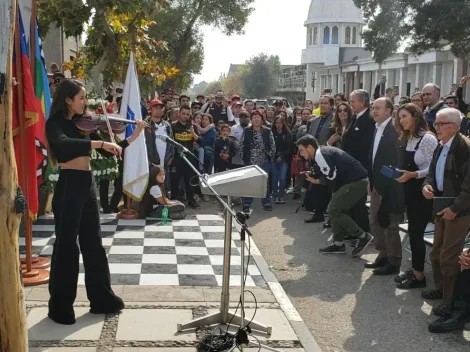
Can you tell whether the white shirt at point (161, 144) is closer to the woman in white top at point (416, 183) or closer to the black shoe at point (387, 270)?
the black shoe at point (387, 270)

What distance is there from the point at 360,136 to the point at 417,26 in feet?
73.6

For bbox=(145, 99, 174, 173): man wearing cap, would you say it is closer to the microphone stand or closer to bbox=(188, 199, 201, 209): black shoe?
bbox=(188, 199, 201, 209): black shoe

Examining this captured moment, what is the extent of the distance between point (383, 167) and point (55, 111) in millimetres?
3578

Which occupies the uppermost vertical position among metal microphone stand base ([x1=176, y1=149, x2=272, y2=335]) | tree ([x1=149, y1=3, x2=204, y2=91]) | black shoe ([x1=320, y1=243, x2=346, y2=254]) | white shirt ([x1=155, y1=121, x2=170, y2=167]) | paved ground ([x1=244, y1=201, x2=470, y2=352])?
tree ([x1=149, y1=3, x2=204, y2=91])

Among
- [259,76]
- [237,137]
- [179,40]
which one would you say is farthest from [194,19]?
[259,76]

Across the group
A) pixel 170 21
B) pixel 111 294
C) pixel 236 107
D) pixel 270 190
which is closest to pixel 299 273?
pixel 111 294

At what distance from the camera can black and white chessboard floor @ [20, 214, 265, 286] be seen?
20.5 feet

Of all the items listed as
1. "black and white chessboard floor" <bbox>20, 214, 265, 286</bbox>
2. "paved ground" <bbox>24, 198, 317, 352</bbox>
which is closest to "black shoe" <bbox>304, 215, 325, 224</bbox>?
"black and white chessboard floor" <bbox>20, 214, 265, 286</bbox>

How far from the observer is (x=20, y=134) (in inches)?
216

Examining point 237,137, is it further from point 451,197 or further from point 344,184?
point 451,197

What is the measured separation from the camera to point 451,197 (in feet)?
17.2

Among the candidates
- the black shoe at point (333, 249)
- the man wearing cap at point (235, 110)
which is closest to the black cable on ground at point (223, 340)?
the black shoe at point (333, 249)

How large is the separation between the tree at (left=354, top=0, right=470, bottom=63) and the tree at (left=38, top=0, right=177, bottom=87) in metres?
17.9

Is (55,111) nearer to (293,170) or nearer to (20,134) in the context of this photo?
(20,134)
